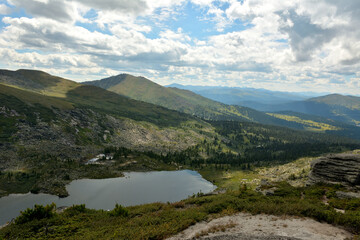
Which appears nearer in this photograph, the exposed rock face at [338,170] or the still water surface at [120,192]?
the exposed rock face at [338,170]

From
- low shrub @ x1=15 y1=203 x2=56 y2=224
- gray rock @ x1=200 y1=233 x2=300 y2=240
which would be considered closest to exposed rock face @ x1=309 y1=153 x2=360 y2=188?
gray rock @ x1=200 y1=233 x2=300 y2=240

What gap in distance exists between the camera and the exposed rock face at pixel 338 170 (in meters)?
54.3

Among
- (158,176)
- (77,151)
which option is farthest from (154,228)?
(77,151)

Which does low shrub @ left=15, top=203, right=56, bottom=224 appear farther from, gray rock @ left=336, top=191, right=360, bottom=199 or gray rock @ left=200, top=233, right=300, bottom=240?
gray rock @ left=336, top=191, right=360, bottom=199

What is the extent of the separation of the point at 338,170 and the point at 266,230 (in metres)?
45.4

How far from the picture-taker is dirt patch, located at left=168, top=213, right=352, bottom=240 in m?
26.1

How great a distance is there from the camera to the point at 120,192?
91.8 metres

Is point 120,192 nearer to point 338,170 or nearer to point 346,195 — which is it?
point 346,195

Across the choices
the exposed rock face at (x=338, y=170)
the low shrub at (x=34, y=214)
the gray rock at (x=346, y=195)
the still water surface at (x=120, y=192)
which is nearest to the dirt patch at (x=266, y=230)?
the gray rock at (x=346, y=195)

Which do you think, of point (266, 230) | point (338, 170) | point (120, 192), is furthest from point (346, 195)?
point (120, 192)

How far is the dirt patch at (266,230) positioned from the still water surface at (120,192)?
186ft

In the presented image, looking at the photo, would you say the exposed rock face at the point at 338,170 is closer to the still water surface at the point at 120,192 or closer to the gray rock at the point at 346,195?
the gray rock at the point at 346,195

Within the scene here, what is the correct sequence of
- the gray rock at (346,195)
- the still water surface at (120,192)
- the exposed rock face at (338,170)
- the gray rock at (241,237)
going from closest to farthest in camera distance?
1. the gray rock at (241,237)
2. the gray rock at (346,195)
3. the exposed rock face at (338,170)
4. the still water surface at (120,192)

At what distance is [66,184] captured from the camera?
90.8 metres
